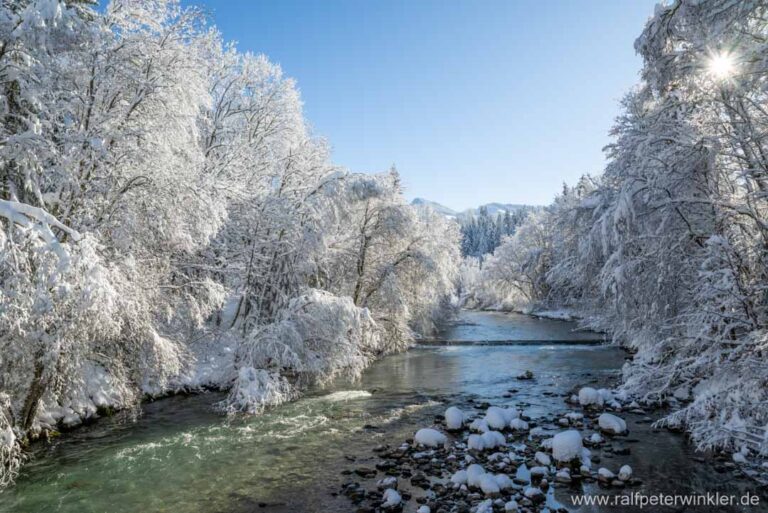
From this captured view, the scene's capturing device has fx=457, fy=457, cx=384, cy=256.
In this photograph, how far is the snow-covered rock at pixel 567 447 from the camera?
9555 millimetres

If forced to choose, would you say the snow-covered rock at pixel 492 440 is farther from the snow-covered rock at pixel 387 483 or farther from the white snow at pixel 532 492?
the snow-covered rock at pixel 387 483

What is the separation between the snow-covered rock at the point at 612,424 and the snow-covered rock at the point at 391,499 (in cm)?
631

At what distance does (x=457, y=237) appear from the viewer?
3462cm

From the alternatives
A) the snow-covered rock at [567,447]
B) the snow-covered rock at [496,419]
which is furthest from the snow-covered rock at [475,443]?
the snow-covered rock at [567,447]

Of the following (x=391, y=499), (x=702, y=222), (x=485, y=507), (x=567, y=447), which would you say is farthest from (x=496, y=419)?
(x=702, y=222)

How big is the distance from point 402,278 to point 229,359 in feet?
35.5

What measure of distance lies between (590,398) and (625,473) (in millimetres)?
5702

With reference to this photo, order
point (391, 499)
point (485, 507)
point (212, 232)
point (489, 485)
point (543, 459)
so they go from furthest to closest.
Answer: point (212, 232)
point (543, 459)
point (489, 485)
point (391, 499)
point (485, 507)

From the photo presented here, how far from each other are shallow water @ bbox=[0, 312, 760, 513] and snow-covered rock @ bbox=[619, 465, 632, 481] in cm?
38

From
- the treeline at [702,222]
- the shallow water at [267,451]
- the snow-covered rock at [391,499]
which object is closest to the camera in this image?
the treeline at [702,222]

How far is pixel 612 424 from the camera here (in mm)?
11477

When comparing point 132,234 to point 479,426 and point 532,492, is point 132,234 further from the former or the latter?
point 532,492

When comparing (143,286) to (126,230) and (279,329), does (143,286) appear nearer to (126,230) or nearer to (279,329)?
(126,230)

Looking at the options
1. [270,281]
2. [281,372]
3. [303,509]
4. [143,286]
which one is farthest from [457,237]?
[303,509]
